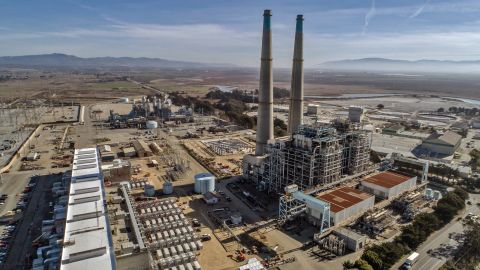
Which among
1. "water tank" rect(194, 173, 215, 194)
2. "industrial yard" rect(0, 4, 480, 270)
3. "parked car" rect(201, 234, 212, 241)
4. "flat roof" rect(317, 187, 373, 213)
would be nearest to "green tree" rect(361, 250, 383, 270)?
"industrial yard" rect(0, 4, 480, 270)

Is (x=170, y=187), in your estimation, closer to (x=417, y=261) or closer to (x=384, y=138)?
(x=417, y=261)

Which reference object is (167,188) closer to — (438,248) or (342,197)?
(342,197)

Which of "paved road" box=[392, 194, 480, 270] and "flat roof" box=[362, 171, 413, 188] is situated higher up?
"flat roof" box=[362, 171, 413, 188]

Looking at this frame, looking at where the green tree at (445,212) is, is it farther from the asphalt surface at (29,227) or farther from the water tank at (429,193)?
the asphalt surface at (29,227)

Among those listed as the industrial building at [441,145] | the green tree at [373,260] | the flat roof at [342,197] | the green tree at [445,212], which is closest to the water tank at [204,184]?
the flat roof at [342,197]

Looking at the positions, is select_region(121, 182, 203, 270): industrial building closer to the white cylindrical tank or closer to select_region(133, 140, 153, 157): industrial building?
the white cylindrical tank

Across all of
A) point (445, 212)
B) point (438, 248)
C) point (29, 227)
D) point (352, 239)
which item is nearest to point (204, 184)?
point (29, 227)
